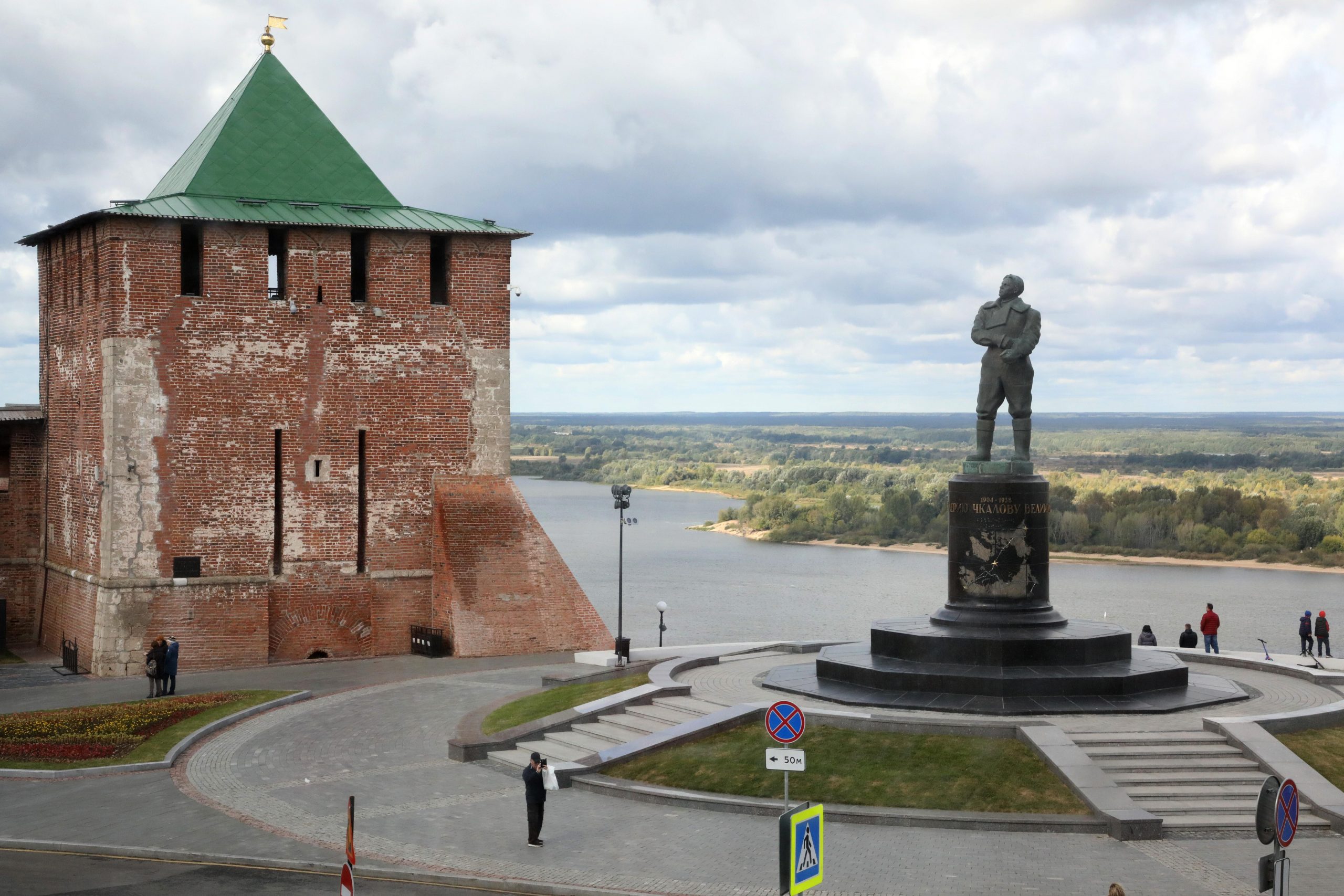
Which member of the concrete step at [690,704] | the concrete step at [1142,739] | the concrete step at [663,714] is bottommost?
the concrete step at [663,714]

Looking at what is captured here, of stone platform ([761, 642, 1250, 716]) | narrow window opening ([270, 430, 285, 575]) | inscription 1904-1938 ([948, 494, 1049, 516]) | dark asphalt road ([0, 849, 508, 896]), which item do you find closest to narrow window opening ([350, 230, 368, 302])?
narrow window opening ([270, 430, 285, 575])

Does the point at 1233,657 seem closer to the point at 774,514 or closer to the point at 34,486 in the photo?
the point at 34,486

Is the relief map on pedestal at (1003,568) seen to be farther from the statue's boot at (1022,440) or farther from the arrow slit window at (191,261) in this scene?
the arrow slit window at (191,261)

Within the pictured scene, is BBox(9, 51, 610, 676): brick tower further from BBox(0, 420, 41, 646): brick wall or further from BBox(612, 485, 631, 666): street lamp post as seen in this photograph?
BBox(612, 485, 631, 666): street lamp post

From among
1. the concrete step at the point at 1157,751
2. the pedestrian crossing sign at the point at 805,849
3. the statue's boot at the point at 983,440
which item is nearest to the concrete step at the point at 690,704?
the concrete step at the point at 1157,751

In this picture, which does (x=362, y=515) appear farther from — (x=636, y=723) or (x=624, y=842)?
(x=624, y=842)

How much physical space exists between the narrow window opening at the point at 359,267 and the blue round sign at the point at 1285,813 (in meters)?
19.5

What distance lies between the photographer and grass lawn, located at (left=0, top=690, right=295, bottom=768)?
1688 centimetres

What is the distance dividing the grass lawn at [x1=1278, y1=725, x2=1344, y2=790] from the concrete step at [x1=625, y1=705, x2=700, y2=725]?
6767 millimetres

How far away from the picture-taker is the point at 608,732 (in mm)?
17172

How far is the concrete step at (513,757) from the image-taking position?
16.4 meters

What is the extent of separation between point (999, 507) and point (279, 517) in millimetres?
13149

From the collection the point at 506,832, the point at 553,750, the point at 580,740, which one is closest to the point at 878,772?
the point at 506,832

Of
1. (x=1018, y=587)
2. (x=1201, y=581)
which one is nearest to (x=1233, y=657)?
(x=1018, y=587)
